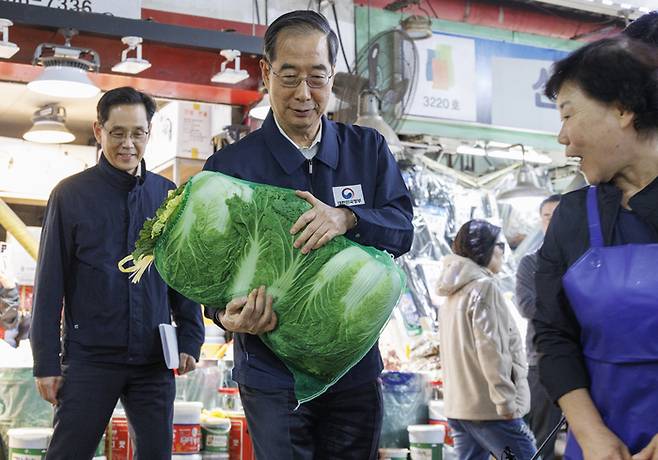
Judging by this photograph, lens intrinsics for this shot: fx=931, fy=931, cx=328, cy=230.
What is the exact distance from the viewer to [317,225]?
209cm

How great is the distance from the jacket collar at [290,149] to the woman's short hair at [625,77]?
2.32ft

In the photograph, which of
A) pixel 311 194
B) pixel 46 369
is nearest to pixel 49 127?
pixel 46 369

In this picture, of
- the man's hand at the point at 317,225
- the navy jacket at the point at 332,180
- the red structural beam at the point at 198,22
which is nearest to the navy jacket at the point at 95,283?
the navy jacket at the point at 332,180

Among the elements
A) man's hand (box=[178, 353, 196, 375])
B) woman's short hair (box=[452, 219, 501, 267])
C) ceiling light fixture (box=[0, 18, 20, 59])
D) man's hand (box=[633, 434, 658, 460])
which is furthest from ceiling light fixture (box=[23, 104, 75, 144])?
man's hand (box=[633, 434, 658, 460])

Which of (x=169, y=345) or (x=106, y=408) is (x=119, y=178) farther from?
(x=106, y=408)

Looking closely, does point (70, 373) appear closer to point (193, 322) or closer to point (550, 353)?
point (193, 322)

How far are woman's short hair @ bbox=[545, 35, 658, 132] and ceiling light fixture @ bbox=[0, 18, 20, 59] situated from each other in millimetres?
4375

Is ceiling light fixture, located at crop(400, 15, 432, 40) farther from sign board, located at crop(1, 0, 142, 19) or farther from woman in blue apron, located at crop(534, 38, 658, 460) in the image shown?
woman in blue apron, located at crop(534, 38, 658, 460)

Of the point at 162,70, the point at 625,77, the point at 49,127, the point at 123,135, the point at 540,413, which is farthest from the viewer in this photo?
the point at 49,127

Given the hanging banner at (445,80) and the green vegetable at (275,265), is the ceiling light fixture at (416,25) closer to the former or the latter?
the hanging banner at (445,80)

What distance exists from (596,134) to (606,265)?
273 millimetres

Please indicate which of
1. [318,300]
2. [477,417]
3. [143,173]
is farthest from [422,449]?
[318,300]

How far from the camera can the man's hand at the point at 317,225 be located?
81.6 inches

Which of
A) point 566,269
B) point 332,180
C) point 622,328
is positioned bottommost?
point 622,328
